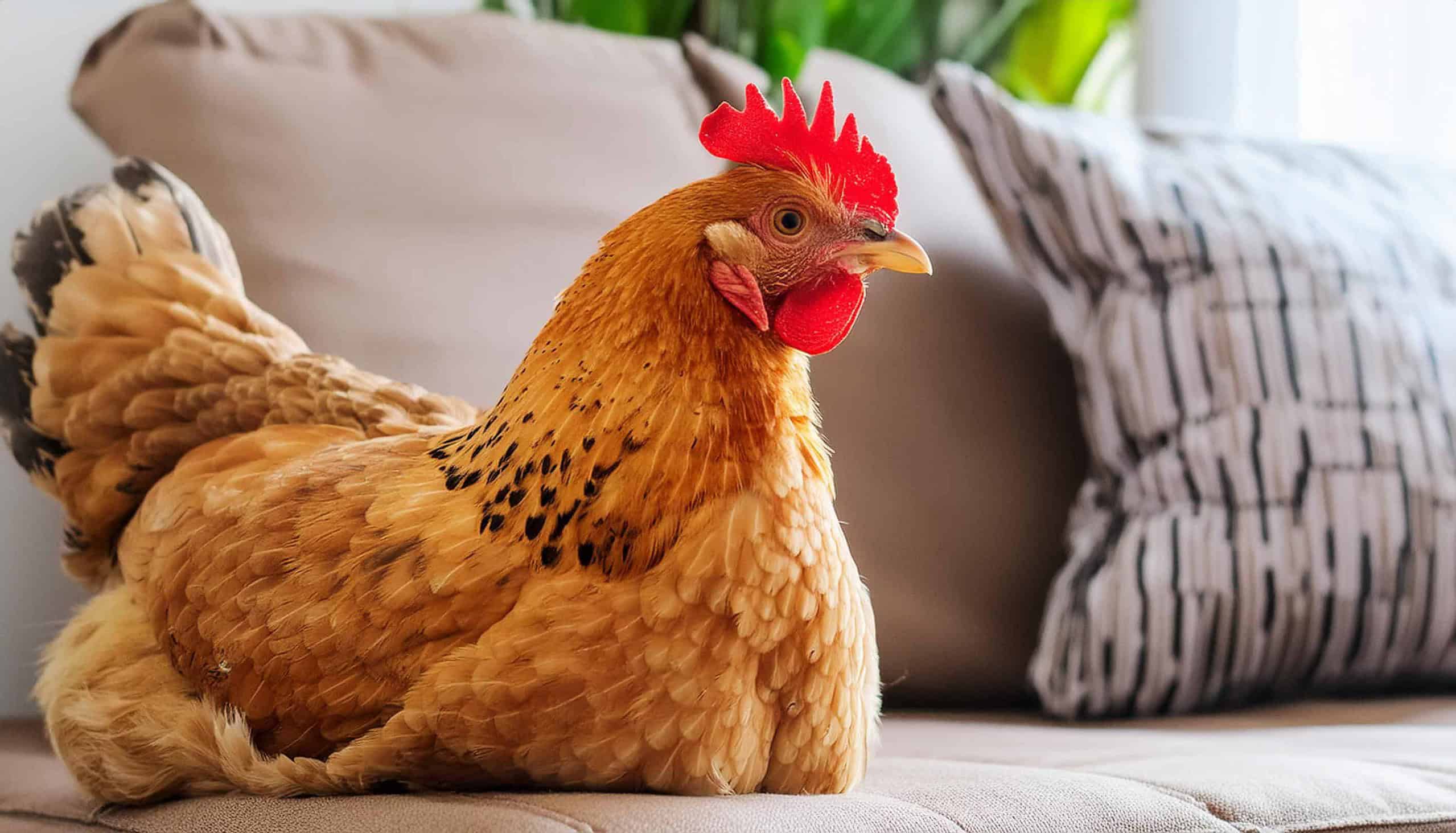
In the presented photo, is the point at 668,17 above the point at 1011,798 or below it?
above

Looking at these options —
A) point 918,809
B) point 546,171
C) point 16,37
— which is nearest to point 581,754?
point 918,809

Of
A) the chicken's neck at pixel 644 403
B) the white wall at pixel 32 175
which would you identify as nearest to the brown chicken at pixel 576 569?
the chicken's neck at pixel 644 403

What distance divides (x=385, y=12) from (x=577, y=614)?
1.37 metres

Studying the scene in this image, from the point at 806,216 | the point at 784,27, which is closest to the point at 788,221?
the point at 806,216

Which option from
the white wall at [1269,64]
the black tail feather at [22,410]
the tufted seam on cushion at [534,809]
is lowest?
the tufted seam on cushion at [534,809]

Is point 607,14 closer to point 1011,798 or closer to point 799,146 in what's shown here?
point 799,146

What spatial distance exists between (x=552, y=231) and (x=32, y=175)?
0.72 m

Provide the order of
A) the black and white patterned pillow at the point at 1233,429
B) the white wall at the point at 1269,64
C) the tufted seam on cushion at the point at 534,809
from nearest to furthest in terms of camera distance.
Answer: the tufted seam on cushion at the point at 534,809
the black and white patterned pillow at the point at 1233,429
the white wall at the point at 1269,64

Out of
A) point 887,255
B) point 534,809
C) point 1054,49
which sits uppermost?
point 1054,49

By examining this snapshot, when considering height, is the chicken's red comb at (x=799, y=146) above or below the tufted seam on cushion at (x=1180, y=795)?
above

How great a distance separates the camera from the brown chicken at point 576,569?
2.15ft

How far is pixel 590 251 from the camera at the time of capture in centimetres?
128

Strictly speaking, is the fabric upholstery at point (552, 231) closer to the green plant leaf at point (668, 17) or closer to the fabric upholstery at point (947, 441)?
the fabric upholstery at point (947, 441)

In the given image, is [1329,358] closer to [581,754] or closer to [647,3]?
[581,754]
